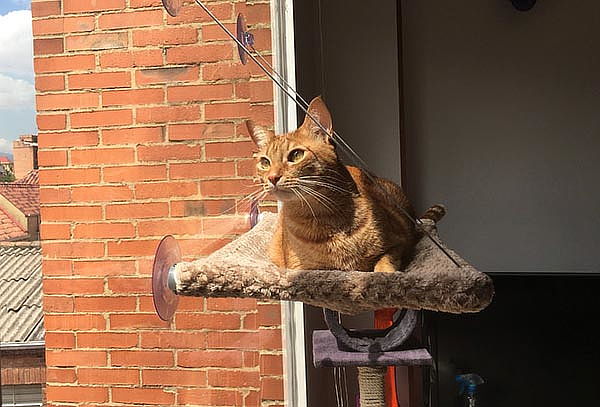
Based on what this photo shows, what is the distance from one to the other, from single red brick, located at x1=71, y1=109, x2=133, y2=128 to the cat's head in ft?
0.68

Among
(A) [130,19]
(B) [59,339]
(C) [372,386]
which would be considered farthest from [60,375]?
(C) [372,386]

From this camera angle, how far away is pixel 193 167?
3.11 feet

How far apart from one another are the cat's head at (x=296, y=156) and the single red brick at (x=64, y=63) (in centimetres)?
28

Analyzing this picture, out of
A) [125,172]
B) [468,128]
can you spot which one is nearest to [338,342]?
[125,172]

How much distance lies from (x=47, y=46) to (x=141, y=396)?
0.36m

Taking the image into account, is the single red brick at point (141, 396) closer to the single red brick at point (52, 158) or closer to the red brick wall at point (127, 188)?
the red brick wall at point (127, 188)

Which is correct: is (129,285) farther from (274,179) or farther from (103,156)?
(274,179)

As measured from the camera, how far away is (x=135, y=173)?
743mm

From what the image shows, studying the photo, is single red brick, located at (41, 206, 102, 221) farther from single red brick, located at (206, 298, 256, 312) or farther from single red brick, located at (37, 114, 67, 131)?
single red brick, located at (206, 298, 256, 312)

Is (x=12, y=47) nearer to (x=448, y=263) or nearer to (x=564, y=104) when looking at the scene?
(x=448, y=263)

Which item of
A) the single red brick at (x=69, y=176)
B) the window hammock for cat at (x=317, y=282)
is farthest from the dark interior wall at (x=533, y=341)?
the single red brick at (x=69, y=176)

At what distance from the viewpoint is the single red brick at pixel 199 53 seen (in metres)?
0.87

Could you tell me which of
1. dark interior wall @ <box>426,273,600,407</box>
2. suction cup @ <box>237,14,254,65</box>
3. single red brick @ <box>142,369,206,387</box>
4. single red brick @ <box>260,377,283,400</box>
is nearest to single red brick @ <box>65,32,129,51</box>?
single red brick @ <box>142,369,206,387</box>

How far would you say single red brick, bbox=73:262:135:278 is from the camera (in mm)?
629
